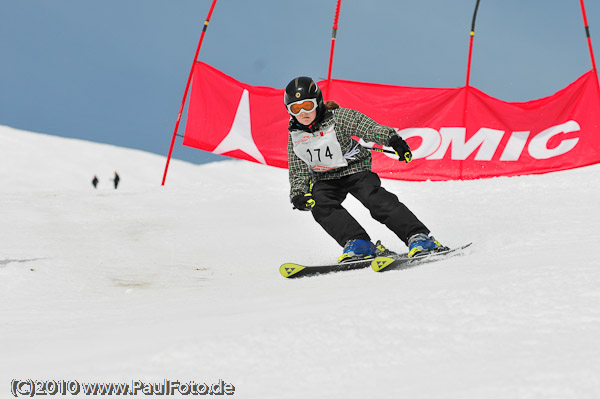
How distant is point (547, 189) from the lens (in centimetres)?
651

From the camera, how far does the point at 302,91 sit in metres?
3.85

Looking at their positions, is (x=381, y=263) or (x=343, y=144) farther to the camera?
(x=343, y=144)

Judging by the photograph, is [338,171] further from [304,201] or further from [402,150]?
[402,150]

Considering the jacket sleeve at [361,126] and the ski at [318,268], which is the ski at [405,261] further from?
the jacket sleeve at [361,126]

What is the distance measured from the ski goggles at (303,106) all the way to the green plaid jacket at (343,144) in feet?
0.41

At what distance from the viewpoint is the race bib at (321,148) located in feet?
13.0

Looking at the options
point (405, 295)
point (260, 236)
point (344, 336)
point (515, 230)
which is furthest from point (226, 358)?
point (260, 236)

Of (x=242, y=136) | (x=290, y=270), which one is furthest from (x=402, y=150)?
(x=242, y=136)

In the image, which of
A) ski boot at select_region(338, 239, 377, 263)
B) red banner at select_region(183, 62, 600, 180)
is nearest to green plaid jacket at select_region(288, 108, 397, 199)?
ski boot at select_region(338, 239, 377, 263)

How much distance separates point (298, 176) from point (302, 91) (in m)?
0.54

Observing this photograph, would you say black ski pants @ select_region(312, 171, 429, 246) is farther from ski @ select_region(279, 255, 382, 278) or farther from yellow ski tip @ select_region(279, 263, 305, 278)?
yellow ski tip @ select_region(279, 263, 305, 278)

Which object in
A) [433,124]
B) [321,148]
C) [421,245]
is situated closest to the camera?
[421,245]

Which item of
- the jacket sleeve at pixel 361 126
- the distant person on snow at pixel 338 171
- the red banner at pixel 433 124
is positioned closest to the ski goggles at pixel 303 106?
the distant person on snow at pixel 338 171

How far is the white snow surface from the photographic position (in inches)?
61.9
